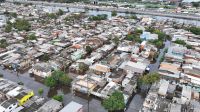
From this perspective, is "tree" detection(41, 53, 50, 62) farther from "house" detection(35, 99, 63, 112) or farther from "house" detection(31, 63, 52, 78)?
"house" detection(35, 99, 63, 112)

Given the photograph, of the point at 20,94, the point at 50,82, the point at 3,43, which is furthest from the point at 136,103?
the point at 3,43

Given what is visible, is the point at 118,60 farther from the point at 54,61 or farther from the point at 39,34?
the point at 39,34

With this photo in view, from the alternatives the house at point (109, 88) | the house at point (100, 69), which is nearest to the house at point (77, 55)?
the house at point (100, 69)

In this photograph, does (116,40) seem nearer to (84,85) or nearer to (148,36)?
(148,36)

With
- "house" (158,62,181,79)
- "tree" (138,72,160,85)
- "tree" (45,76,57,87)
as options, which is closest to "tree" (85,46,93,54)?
"tree" (45,76,57,87)

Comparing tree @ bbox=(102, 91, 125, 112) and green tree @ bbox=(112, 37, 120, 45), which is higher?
green tree @ bbox=(112, 37, 120, 45)

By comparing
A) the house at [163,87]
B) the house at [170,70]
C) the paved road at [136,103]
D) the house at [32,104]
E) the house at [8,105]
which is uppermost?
the house at [170,70]

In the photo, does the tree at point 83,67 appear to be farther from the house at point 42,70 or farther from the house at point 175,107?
the house at point 175,107
